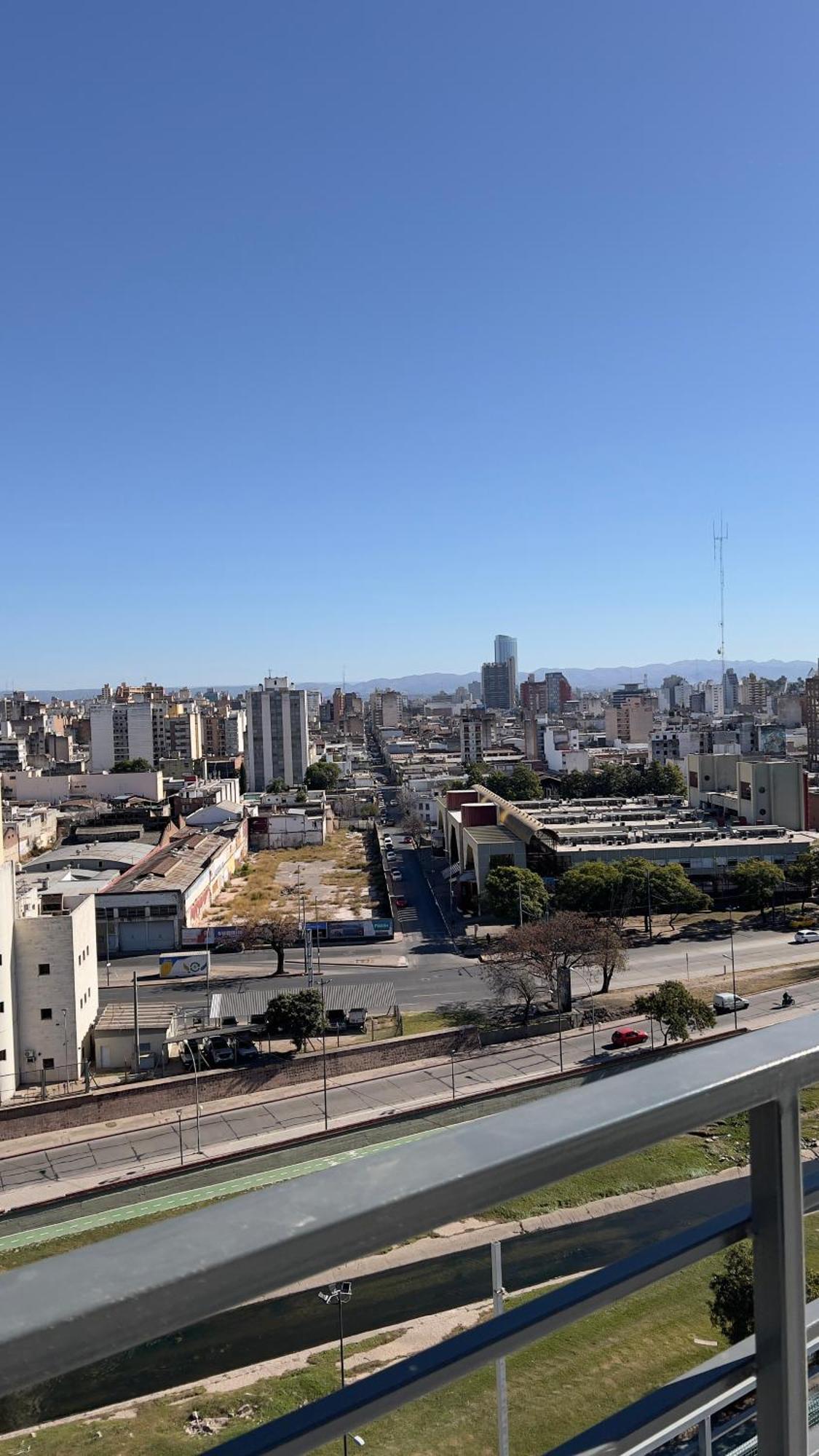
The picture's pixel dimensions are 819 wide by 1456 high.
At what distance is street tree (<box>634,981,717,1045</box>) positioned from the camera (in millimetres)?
7441

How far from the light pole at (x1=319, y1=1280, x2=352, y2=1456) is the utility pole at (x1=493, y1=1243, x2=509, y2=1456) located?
0.07 m

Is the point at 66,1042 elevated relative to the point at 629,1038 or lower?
elevated

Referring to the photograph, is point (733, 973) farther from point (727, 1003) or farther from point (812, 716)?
point (812, 716)

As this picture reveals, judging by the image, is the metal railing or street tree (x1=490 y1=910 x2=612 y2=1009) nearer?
the metal railing

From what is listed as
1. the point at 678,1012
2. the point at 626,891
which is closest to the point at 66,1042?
the point at 678,1012

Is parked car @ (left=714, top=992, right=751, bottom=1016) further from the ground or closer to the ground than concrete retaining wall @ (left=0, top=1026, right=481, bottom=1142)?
further from the ground

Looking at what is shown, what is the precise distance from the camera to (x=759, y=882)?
11.3 meters

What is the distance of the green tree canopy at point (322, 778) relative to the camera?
1040 inches

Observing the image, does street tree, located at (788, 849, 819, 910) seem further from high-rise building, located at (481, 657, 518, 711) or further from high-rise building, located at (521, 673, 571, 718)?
high-rise building, located at (481, 657, 518, 711)

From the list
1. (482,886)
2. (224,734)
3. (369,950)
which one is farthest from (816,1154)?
(224,734)

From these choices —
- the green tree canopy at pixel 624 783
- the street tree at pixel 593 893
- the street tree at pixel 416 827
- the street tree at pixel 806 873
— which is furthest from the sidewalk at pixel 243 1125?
the green tree canopy at pixel 624 783

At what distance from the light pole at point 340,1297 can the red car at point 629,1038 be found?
7.68 metres

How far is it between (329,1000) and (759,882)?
17.6ft

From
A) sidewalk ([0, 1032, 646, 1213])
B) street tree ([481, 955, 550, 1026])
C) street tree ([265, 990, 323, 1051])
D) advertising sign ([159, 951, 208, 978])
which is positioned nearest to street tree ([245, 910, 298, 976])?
advertising sign ([159, 951, 208, 978])
